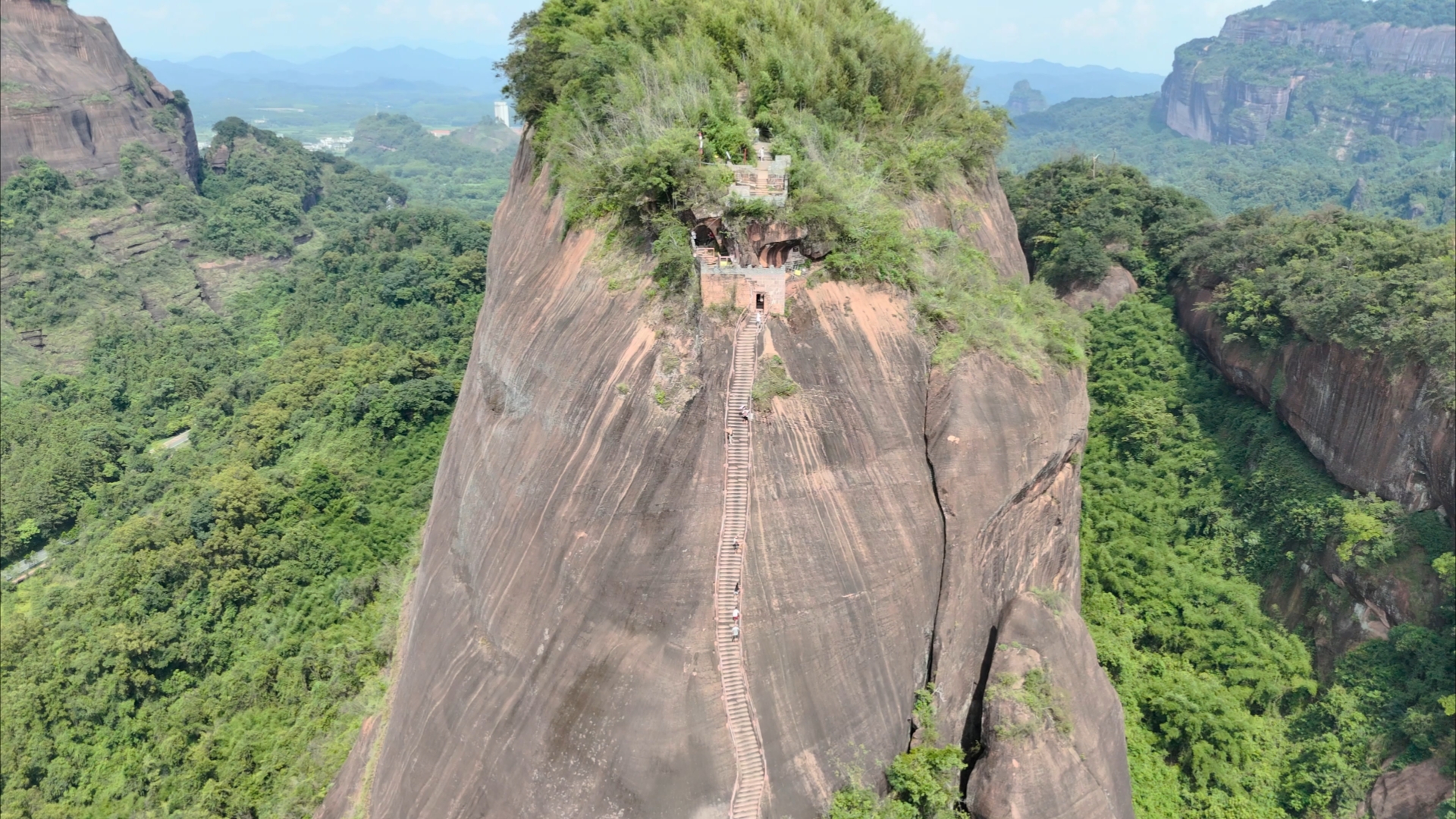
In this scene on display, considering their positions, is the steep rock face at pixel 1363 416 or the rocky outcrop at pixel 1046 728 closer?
the rocky outcrop at pixel 1046 728

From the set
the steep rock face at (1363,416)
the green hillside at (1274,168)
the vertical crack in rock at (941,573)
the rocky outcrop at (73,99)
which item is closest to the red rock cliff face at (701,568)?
the vertical crack in rock at (941,573)

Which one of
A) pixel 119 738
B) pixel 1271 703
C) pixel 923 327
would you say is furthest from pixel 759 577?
pixel 119 738

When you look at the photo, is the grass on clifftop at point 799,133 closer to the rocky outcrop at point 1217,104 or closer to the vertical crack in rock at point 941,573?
the vertical crack in rock at point 941,573

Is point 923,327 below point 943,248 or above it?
below

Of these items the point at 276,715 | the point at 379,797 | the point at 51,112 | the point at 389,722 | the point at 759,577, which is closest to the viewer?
the point at 759,577

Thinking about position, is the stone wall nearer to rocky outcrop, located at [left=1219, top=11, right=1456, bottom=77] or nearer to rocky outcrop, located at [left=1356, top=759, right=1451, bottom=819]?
rocky outcrop, located at [left=1356, top=759, right=1451, bottom=819]

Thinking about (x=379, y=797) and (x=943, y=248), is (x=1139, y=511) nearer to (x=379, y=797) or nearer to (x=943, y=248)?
(x=943, y=248)
